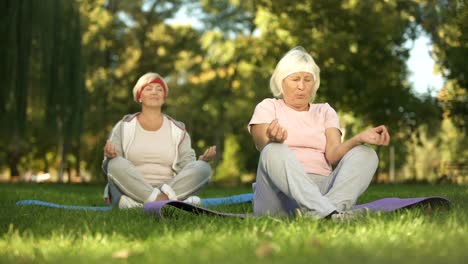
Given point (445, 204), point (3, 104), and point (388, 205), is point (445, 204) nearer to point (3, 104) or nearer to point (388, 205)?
point (388, 205)

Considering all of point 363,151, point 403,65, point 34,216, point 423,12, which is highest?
point 423,12

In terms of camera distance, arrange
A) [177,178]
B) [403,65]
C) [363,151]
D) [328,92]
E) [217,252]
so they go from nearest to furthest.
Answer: [217,252], [363,151], [177,178], [328,92], [403,65]

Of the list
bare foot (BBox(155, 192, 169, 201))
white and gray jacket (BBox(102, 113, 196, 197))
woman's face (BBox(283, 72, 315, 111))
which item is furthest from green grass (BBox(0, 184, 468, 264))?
white and gray jacket (BBox(102, 113, 196, 197))

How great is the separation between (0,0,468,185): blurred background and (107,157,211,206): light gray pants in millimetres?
7821

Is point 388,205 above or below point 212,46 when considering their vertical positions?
below

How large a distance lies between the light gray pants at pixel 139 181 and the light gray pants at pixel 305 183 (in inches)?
84.8

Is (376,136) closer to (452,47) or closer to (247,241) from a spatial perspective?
(247,241)

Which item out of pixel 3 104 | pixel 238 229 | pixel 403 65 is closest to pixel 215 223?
pixel 238 229

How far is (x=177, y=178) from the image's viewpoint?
714 cm

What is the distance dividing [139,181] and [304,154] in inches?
89.4

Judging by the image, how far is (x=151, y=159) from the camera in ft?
24.2

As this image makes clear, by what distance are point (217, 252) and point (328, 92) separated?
16.4 metres

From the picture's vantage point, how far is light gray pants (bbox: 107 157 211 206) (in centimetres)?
689

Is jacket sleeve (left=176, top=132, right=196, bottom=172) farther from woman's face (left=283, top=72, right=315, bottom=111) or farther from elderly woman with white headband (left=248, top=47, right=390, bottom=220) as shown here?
woman's face (left=283, top=72, right=315, bottom=111)
